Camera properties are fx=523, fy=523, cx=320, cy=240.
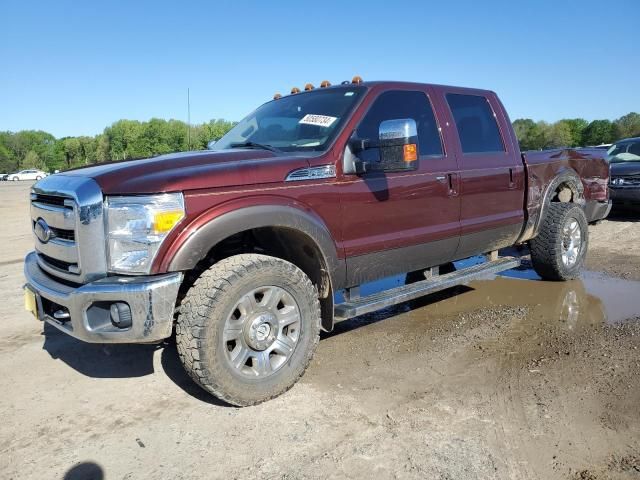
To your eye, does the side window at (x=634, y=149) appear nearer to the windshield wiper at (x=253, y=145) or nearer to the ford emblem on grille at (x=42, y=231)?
the windshield wiper at (x=253, y=145)

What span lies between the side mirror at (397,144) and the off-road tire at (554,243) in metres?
2.64

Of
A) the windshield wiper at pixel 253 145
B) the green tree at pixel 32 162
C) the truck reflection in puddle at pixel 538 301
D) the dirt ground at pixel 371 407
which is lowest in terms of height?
the dirt ground at pixel 371 407

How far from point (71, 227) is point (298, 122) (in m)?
1.82

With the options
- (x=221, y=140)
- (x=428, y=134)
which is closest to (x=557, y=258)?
(x=428, y=134)

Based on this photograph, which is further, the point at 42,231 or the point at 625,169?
the point at 625,169

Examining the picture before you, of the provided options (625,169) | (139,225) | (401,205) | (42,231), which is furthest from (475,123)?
(625,169)

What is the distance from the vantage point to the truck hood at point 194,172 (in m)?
2.84

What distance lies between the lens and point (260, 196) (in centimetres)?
313

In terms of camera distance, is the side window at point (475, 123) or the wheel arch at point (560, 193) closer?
the side window at point (475, 123)

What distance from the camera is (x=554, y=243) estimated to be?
549cm

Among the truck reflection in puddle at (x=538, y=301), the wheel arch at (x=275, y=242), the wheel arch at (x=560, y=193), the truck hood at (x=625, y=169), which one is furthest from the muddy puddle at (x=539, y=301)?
the truck hood at (x=625, y=169)

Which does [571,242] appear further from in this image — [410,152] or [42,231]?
[42,231]

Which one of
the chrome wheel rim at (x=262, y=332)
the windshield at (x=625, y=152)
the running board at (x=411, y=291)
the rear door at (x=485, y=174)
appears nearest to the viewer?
the chrome wheel rim at (x=262, y=332)

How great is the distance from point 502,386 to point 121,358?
109 inches
